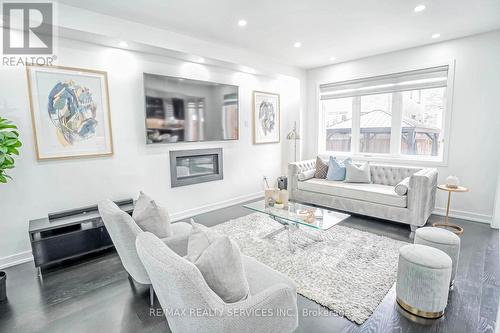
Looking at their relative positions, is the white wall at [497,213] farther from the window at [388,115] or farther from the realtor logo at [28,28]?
the realtor logo at [28,28]

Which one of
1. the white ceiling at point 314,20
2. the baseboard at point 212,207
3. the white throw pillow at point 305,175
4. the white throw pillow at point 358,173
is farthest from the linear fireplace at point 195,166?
the white throw pillow at point 358,173

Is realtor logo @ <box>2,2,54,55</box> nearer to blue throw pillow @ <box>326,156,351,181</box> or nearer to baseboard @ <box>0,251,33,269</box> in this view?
baseboard @ <box>0,251,33,269</box>

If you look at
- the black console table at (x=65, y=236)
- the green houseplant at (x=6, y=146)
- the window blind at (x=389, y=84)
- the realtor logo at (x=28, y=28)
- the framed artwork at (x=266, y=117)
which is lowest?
the black console table at (x=65, y=236)

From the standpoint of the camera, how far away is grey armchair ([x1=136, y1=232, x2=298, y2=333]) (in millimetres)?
1088

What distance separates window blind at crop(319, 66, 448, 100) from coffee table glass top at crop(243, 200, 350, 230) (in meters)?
2.92

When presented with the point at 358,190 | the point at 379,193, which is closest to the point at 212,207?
the point at 358,190

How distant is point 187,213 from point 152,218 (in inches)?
90.7

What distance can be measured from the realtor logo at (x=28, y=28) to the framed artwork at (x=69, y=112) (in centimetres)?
22

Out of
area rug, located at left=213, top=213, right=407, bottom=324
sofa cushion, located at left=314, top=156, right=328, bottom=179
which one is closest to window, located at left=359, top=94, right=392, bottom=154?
sofa cushion, located at left=314, top=156, right=328, bottom=179

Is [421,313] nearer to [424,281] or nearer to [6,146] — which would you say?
[424,281]

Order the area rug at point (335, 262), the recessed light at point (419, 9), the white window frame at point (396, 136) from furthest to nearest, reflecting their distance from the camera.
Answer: the white window frame at point (396, 136), the recessed light at point (419, 9), the area rug at point (335, 262)

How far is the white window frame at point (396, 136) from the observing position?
4.08 metres

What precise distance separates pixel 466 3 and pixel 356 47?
1592mm

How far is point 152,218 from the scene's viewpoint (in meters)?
2.09
